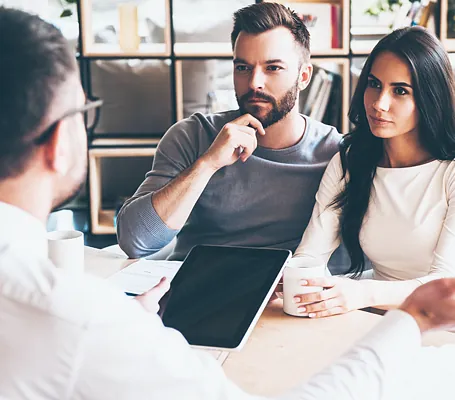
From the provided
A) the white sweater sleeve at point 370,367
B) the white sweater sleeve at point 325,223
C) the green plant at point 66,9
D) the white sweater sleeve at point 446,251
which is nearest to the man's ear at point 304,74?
the white sweater sleeve at point 325,223

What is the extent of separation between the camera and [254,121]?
1.90 meters

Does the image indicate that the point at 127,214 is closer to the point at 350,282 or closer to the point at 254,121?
the point at 254,121

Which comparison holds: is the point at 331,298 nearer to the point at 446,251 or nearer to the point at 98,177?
the point at 446,251

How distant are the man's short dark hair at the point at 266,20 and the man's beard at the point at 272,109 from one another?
19 centimetres

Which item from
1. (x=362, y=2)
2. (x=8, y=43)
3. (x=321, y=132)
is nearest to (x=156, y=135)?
(x=362, y=2)

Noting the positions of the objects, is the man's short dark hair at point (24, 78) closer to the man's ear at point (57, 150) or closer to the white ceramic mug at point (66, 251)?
the man's ear at point (57, 150)

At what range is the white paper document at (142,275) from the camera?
1402 millimetres

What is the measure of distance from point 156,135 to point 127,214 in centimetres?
180

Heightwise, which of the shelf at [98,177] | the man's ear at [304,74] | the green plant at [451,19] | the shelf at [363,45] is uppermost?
the green plant at [451,19]

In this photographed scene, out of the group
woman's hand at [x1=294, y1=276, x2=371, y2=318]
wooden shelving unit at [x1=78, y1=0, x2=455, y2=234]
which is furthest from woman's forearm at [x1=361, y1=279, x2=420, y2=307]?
wooden shelving unit at [x1=78, y1=0, x2=455, y2=234]

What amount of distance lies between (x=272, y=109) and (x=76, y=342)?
142cm

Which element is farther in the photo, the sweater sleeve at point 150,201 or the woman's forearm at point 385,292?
the sweater sleeve at point 150,201

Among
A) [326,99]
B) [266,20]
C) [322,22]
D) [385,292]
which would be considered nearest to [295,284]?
[385,292]

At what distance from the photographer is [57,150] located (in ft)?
2.43
